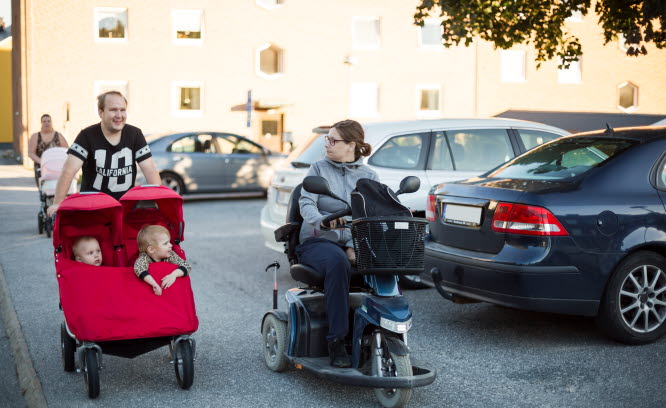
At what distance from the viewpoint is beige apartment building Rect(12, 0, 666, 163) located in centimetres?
3559

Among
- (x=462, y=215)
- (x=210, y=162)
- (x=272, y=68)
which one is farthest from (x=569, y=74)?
(x=462, y=215)

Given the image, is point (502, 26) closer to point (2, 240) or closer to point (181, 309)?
point (2, 240)

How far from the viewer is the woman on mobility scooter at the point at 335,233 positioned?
490cm

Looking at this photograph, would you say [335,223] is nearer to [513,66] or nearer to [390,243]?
[390,243]

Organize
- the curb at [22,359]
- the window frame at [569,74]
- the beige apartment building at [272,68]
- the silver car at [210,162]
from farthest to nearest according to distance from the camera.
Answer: the window frame at [569,74] < the beige apartment building at [272,68] < the silver car at [210,162] < the curb at [22,359]

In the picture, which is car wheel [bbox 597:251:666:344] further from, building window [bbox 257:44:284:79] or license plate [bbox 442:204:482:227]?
building window [bbox 257:44:284:79]

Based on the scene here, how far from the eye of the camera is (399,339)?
188 inches

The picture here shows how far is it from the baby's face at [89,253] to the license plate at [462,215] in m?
2.74

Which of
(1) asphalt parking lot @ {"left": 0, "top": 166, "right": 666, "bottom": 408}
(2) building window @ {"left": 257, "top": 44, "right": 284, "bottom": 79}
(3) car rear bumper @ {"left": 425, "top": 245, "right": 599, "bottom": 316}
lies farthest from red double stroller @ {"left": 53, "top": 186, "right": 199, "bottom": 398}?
(2) building window @ {"left": 257, "top": 44, "right": 284, "bottom": 79}

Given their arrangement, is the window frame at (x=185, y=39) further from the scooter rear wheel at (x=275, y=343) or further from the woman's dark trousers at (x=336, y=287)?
the woman's dark trousers at (x=336, y=287)

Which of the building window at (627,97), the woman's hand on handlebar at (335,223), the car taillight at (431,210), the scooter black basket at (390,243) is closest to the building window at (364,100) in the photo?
the building window at (627,97)

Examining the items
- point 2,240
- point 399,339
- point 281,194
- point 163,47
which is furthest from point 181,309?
point 163,47

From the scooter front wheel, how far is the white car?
3.99m

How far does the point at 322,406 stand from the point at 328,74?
34.2m
